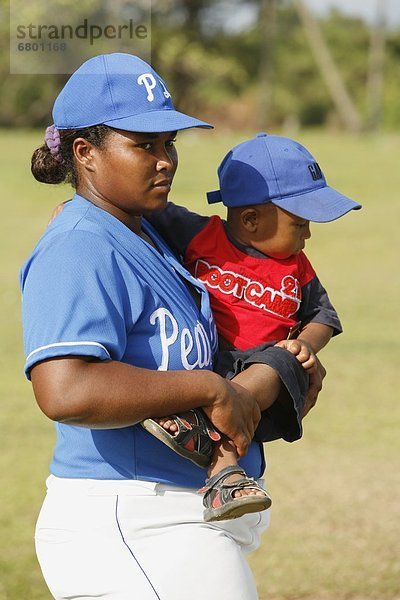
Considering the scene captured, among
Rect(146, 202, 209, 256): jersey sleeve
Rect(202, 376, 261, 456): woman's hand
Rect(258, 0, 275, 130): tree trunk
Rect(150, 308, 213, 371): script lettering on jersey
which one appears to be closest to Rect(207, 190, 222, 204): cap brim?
Rect(146, 202, 209, 256): jersey sleeve

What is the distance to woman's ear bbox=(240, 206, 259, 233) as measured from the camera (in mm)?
3060

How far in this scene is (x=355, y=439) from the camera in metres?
8.15

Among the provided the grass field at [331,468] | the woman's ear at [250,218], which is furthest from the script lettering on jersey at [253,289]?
the grass field at [331,468]

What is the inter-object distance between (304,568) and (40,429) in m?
3.34

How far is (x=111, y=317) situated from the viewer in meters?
2.46

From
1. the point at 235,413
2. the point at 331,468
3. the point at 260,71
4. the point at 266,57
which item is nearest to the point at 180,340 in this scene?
the point at 235,413

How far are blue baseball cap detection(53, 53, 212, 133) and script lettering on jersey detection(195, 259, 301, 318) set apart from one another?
18.7 inches

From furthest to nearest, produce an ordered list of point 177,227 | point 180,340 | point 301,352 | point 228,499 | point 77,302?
point 177,227
point 301,352
point 180,340
point 228,499
point 77,302

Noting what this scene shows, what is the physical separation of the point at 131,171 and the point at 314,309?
81 cm

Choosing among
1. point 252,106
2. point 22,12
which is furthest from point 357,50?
point 22,12

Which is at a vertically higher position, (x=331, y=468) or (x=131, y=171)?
(x=131, y=171)

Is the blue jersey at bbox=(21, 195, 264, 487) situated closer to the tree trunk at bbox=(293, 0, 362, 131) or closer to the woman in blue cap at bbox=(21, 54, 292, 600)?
the woman in blue cap at bbox=(21, 54, 292, 600)

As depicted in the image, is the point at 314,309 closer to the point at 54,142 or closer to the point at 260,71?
the point at 54,142

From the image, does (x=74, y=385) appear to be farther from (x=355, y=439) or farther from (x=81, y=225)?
(x=355, y=439)
